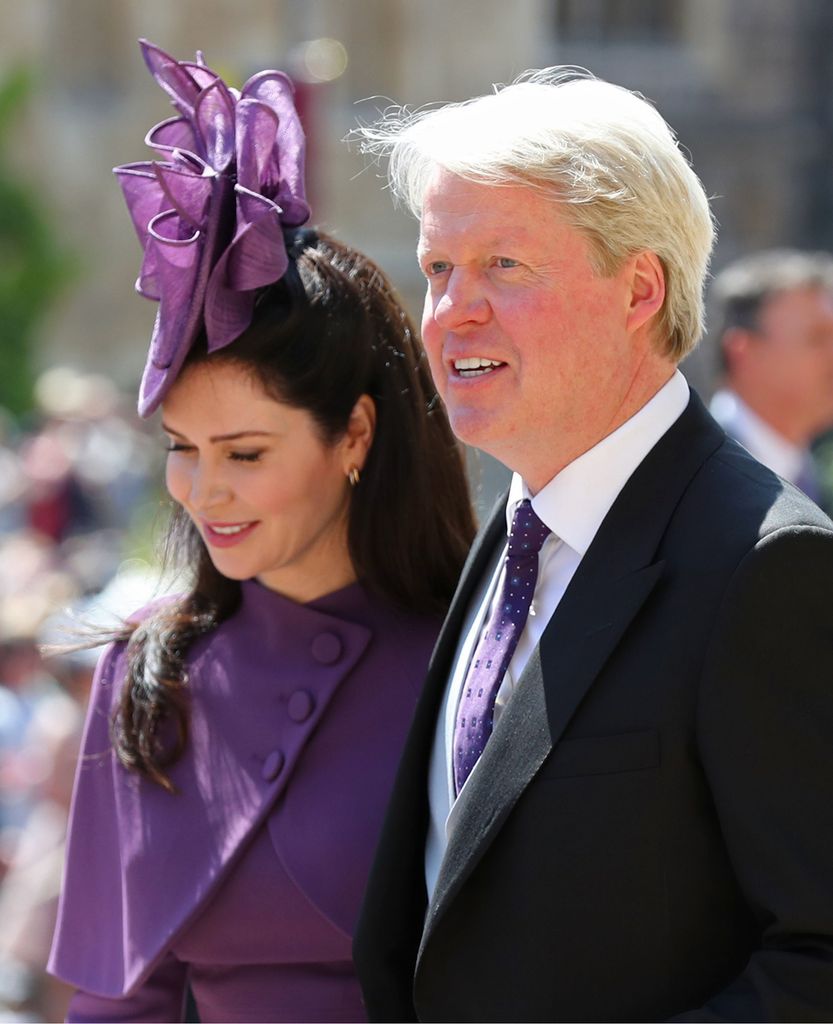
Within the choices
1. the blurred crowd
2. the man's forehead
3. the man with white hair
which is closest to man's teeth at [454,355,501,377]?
the man with white hair

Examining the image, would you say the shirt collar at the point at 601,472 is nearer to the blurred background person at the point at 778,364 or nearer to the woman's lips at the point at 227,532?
the woman's lips at the point at 227,532

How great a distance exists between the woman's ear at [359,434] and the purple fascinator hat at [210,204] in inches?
10.3

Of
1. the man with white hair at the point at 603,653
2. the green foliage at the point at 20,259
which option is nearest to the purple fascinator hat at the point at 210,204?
the man with white hair at the point at 603,653

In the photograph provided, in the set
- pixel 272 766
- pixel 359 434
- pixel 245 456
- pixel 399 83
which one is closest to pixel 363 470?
pixel 359 434

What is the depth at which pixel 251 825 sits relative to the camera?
2725 mm

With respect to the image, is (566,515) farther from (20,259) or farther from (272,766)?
(20,259)

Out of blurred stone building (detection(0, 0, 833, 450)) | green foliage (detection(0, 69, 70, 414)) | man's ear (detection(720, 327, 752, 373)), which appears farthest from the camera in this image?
blurred stone building (detection(0, 0, 833, 450))

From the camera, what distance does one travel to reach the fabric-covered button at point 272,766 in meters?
2.77

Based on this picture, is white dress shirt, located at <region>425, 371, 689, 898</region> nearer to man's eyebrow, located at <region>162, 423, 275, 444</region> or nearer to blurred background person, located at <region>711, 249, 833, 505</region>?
man's eyebrow, located at <region>162, 423, 275, 444</region>

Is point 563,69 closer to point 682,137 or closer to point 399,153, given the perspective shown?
point 399,153

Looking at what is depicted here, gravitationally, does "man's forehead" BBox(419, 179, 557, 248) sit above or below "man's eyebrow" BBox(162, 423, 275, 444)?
above

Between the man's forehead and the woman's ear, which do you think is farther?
the woman's ear

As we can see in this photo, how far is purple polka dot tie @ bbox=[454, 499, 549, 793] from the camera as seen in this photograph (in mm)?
2273

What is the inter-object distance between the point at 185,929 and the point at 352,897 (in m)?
0.28
